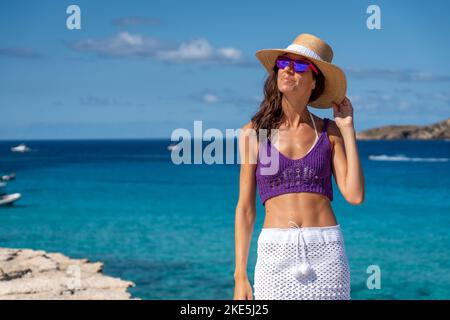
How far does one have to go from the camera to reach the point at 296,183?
11.1 feet

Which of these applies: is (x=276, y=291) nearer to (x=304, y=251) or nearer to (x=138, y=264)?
(x=304, y=251)

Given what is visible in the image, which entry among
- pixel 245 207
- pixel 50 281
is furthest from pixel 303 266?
pixel 50 281

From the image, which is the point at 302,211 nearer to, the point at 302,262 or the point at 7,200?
the point at 302,262

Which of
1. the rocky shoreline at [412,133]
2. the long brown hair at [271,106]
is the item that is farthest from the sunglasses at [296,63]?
the rocky shoreline at [412,133]

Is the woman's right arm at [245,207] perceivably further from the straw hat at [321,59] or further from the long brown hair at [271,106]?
the straw hat at [321,59]

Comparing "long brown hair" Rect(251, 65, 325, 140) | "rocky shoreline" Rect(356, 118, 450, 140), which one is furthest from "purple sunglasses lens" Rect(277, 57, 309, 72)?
"rocky shoreline" Rect(356, 118, 450, 140)

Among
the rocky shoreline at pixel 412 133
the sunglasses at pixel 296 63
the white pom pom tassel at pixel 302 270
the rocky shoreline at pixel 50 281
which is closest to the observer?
the white pom pom tassel at pixel 302 270

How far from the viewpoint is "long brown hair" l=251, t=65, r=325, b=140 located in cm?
344

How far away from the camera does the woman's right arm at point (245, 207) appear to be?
10.9 feet

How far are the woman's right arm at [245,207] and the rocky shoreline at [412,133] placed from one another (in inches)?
5278

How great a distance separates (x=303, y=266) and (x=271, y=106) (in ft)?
2.53
